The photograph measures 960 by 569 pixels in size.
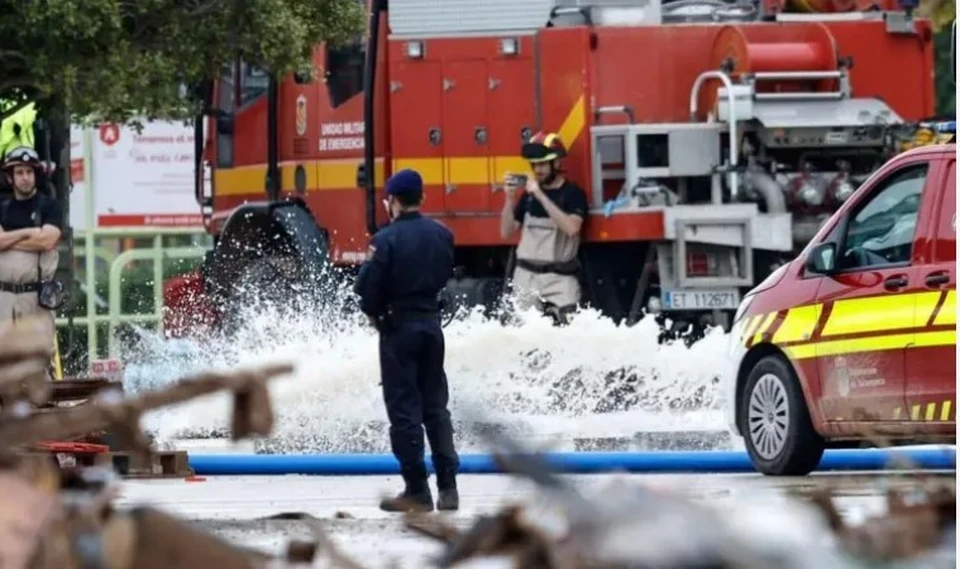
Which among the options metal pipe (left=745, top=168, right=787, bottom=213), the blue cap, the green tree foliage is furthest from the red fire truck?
the blue cap

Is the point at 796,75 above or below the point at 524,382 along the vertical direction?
above

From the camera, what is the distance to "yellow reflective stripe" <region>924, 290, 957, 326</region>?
431 inches

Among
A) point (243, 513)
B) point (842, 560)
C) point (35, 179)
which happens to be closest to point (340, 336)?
point (35, 179)

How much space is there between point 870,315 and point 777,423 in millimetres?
1036

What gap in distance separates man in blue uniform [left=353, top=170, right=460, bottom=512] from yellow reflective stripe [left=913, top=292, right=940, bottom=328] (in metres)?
2.10

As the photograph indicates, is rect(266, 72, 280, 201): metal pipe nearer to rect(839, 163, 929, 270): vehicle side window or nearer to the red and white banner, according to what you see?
the red and white banner

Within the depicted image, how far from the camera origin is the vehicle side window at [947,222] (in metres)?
11.1

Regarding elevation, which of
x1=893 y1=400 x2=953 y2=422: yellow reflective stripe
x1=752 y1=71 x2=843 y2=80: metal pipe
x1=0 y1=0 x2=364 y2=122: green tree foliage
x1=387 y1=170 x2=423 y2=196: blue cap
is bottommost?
x1=893 y1=400 x2=953 y2=422: yellow reflective stripe

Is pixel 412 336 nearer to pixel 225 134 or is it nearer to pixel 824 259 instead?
pixel 824 259

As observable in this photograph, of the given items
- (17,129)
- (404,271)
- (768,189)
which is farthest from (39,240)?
(768,189)

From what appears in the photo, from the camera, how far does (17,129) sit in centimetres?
1656

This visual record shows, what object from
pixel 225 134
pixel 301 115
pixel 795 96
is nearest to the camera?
pixel 795 96

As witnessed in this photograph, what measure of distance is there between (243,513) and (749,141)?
6.92 meters

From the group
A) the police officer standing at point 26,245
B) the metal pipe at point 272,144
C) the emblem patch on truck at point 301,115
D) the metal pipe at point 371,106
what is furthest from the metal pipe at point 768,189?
the police officer standing at point 26,245
